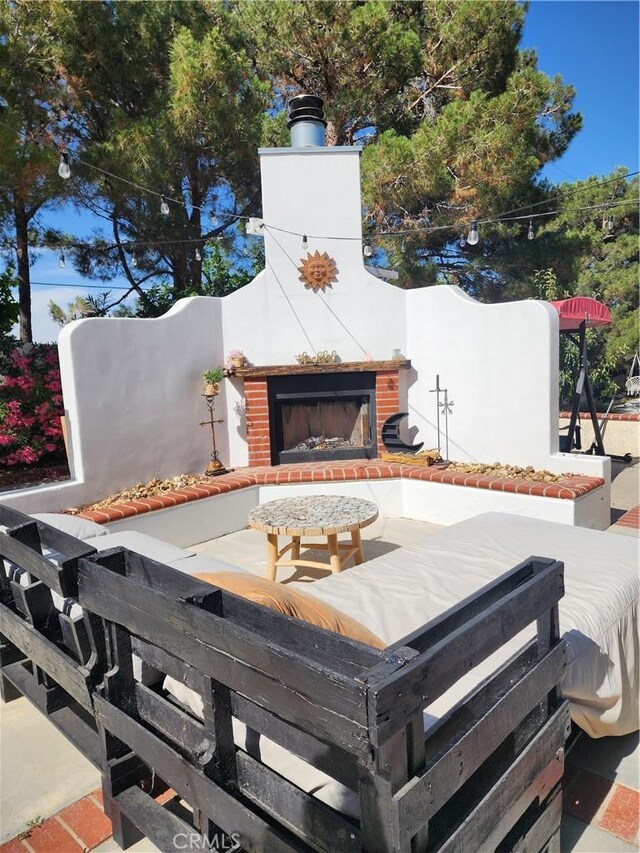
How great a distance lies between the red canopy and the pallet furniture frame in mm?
5148

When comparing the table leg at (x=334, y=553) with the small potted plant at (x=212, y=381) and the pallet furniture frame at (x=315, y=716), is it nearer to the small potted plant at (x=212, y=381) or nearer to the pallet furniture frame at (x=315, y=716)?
the pallet furniture frame at (x=315, y=716)

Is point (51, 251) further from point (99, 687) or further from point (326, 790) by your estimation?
point (326, 790)

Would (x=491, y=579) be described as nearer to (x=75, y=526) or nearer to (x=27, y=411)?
(x=75, y=526)

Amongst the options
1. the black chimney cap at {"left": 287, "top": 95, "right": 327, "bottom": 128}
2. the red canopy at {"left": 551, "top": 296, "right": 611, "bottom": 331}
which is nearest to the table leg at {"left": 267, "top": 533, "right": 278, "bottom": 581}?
the red canopy at {"left": 551, "top": 296, "right": 611, "bottom": 331}

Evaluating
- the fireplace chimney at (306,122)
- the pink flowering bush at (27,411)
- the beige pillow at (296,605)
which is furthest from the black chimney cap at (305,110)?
the beige pillow at (296,605)

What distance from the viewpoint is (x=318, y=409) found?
616cm

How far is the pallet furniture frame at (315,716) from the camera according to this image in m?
0.95

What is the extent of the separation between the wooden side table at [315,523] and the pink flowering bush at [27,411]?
345cm

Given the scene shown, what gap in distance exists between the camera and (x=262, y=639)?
1.05m

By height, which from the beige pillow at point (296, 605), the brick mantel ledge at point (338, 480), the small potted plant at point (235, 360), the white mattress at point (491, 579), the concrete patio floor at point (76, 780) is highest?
the small potted plant at point (235, 360)

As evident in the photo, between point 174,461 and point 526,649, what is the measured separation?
4629mm

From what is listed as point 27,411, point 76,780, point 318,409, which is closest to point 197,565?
point 76,780

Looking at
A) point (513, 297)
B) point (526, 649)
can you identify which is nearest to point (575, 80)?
point (513, 297)

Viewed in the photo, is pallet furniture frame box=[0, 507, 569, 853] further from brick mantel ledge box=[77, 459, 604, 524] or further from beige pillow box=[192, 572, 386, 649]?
brick mantel ledge box=[77, 459, 604, 524]
